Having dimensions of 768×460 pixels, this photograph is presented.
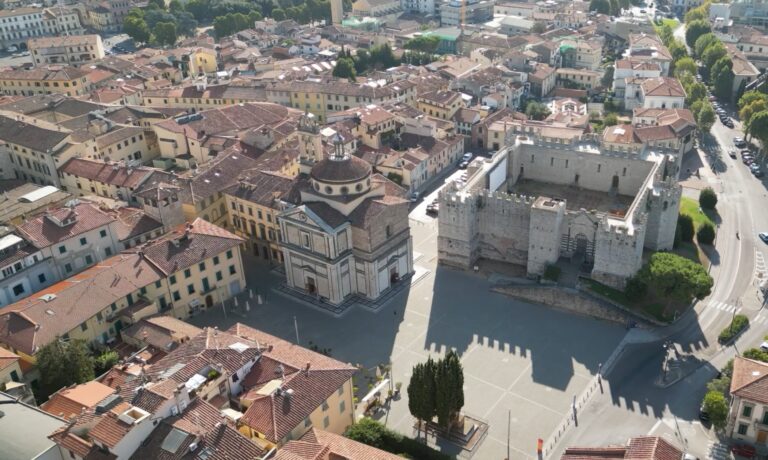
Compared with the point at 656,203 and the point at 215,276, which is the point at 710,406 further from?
the point at 215,276

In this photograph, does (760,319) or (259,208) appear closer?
(760,319)

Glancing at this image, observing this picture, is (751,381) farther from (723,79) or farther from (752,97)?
(723,79)

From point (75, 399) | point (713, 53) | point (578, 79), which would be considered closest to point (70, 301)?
point (75, 399)

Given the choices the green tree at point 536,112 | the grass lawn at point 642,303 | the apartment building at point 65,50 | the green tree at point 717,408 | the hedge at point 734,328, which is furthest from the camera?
the apartment building at point 65,50

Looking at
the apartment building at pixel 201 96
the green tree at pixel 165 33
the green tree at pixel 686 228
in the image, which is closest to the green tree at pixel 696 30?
the green tree at pixel 686 228

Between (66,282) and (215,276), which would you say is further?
(215,276)

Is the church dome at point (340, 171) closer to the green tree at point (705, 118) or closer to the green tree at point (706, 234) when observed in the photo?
the green tree at point (706, 234)

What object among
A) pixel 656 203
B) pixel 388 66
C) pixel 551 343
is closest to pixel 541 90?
pixel 388 66
